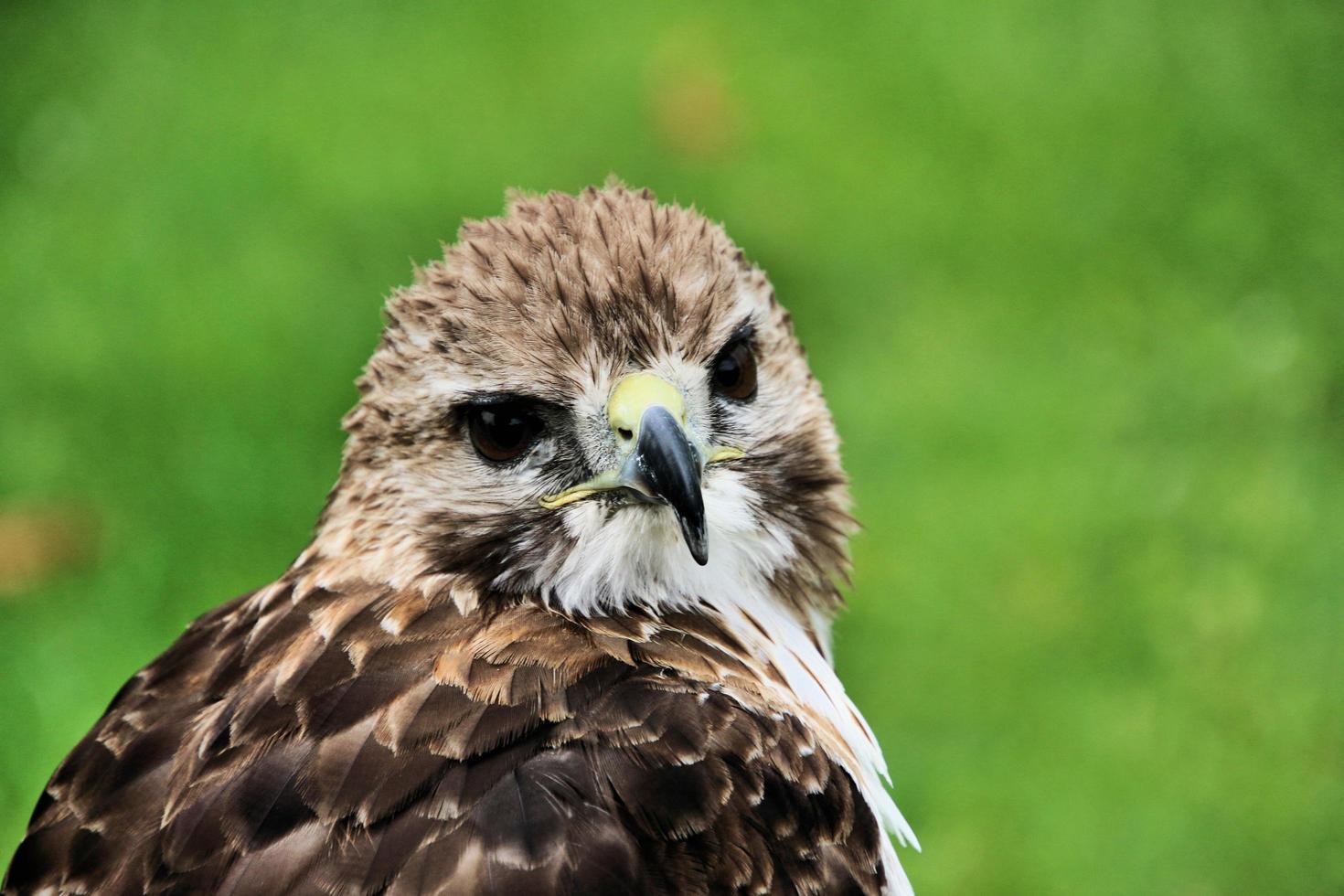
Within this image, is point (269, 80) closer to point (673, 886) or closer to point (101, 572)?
point (101, 572)

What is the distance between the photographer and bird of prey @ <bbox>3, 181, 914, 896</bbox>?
2562 mm

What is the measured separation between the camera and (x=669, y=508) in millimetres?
3006

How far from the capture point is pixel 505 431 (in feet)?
10.2

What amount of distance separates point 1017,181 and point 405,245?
2.93 m

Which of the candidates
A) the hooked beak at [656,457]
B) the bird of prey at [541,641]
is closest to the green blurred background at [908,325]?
the bird of prey at [541,641]

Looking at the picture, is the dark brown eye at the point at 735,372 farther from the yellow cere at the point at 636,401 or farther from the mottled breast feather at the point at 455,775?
the mottled breast feather at the point at 455,775

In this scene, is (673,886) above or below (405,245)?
below

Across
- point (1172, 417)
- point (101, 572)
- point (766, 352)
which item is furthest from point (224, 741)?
point (1172, 417)

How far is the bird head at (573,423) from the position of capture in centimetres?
303

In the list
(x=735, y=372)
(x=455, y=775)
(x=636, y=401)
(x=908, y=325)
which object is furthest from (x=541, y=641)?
(x=908, y=325)

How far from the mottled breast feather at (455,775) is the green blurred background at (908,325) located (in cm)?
240

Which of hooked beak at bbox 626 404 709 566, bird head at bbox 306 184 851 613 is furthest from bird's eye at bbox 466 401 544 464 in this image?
hooked beak at bbox 626 404 709 566

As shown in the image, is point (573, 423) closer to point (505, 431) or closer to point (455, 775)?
point (505, 431)

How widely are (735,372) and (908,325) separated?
3.88m
